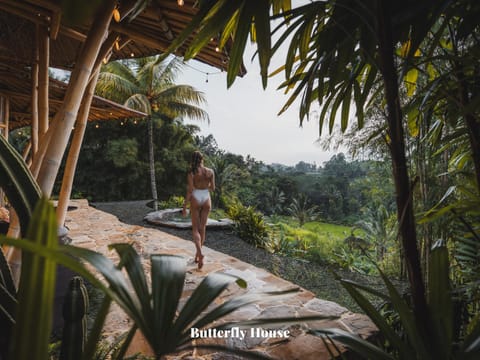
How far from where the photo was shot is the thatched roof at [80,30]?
201cm

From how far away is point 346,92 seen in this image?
1.25 metres

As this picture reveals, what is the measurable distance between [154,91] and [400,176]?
14.6 meters

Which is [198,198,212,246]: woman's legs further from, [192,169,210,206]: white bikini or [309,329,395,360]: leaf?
[309,329,395,360]: leaf

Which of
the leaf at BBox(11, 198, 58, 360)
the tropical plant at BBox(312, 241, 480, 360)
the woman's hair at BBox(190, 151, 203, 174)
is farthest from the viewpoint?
the woman's hair at BBox(190, 151, 203, 174)

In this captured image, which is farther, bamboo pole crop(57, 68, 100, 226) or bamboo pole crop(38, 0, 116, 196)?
bamboo pole crop(57, 68, 100, 226)

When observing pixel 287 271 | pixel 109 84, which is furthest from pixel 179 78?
pixel 287 271

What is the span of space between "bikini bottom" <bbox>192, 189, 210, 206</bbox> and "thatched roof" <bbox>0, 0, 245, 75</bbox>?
63.9 inches

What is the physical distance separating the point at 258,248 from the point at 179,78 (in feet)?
37.9

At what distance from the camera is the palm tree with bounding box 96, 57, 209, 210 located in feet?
40.6

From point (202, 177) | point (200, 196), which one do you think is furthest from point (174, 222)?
point (202, 177)

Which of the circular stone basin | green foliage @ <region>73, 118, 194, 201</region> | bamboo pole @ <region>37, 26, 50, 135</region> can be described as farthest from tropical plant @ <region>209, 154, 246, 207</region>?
bamboo pole @ <region>37, 26, 50, 135</region>

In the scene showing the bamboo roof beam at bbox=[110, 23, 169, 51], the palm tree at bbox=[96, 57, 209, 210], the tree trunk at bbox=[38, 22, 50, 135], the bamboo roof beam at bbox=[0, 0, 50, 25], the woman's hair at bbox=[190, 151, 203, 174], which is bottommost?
the woman's hair at bbox=[190, 151, 203, 174]

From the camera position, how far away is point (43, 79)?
220 cm

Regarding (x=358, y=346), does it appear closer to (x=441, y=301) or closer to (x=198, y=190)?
(x=441, y=301)
